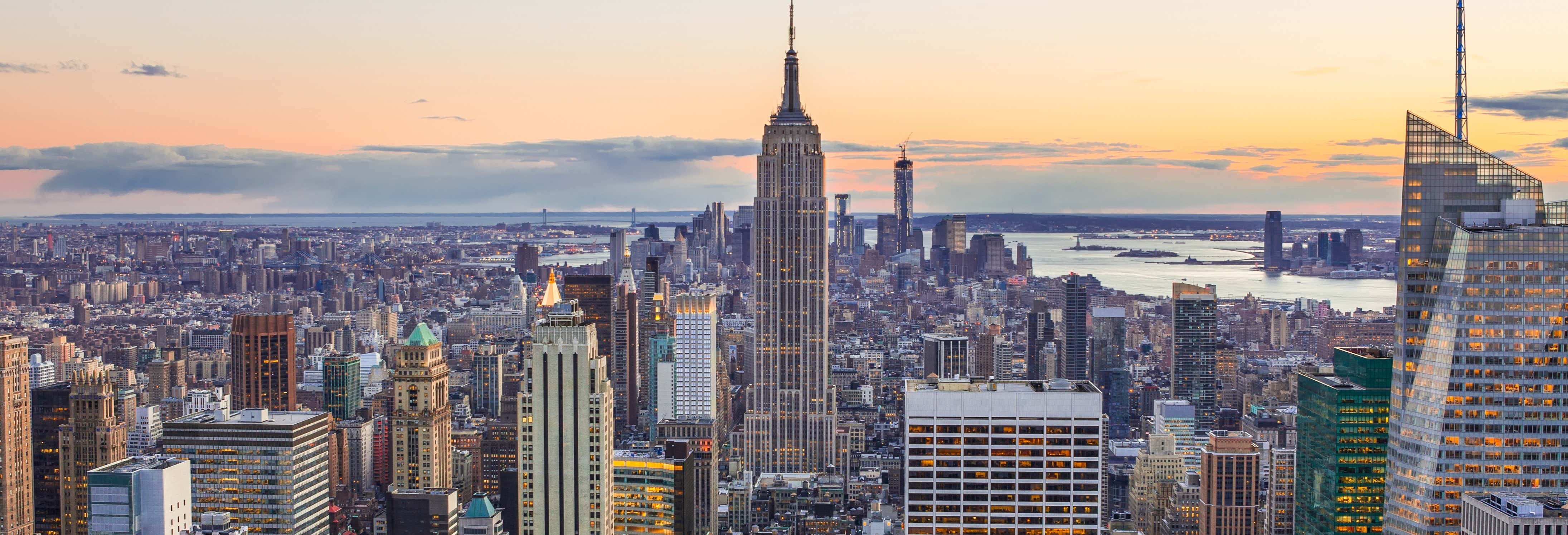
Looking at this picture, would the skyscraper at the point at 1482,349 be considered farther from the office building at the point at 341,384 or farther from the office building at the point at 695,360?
the office building at the point at 341,384

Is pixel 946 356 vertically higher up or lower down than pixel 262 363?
lower down

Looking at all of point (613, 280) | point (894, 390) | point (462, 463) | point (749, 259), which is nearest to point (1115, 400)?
point (894, 390)

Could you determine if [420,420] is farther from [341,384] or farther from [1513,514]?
[1513,514]

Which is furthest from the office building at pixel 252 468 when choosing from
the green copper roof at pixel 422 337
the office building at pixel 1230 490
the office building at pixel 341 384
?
the office building at pixel 1230 490

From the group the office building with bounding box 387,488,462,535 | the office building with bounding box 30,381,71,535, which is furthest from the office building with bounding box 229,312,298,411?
the office building with bounding box 387,488,462,535

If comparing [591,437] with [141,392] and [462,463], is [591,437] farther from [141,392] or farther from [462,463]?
[141,392]

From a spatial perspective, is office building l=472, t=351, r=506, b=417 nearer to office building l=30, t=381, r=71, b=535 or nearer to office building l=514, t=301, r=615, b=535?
office building l=30, t=381, r=71, b=535

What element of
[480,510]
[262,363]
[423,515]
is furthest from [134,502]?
[262,363]
